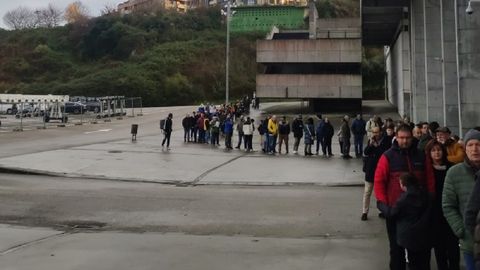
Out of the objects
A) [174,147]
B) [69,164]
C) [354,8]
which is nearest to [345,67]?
[174,147]

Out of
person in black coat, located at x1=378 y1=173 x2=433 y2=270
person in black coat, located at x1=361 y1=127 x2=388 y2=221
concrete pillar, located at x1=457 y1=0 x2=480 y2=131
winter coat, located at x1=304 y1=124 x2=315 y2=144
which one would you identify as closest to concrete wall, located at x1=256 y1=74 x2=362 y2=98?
winter coat, located at x1=304 y1=124 x2=315 y2=144

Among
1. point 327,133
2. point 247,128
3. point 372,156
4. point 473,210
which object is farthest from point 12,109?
point 473,210

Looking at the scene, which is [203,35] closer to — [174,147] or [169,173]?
[174,147]

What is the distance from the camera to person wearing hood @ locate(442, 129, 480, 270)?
4641 millimetres

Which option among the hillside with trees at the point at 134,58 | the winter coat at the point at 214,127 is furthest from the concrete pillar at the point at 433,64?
the hillside with trees at the point at 134,58

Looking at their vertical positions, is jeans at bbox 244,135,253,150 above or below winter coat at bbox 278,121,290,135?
below

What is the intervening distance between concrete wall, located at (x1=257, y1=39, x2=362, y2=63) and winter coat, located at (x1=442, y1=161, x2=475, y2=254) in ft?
150

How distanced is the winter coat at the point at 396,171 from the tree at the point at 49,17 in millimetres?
146334

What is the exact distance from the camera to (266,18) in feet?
350

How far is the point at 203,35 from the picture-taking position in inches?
4557

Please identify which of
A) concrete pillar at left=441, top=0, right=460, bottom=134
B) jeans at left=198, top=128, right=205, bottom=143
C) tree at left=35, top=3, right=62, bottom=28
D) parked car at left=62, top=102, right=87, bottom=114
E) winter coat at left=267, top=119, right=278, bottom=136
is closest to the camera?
winter coat at left=267, top=119, right=278, bottom=136

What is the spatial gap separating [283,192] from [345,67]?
3977 cm

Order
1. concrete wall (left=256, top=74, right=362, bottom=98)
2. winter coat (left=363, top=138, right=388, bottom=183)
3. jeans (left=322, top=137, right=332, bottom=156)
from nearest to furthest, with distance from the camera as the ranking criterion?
winter coat (left=363, top=138, right=388, bottom=183)
jeans (left=322, top=137, right=332, bottom=156)
concrete wall (left=256, top=74, right=362, bottom=98)

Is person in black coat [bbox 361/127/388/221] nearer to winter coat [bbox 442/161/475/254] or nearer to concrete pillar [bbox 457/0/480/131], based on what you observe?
winter coat [bbox 442/161/475/254]
